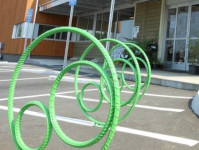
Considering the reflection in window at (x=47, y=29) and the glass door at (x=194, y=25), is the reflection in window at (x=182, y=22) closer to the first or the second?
the glass door at (x=194, y=25)

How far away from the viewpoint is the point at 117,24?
61.6ft

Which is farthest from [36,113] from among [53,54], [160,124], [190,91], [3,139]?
[53,54]

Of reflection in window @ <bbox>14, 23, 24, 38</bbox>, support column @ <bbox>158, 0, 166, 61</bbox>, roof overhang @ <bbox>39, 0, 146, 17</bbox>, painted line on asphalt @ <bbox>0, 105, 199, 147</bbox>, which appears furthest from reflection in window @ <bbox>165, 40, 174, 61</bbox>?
reflection in window @ <bbox>14, 23, 24, 38</bbox>

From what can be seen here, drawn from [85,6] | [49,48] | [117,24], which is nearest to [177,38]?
[117,24]

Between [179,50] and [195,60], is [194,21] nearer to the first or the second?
[179,50]

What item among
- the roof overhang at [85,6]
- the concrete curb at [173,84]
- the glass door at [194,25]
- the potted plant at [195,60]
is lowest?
the concrete curb at [173,84]

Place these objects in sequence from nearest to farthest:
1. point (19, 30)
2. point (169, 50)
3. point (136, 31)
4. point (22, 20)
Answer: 1. point (169, 50)
2. point (136, 31)
3. point (22, 20)
4. point (19, 30)

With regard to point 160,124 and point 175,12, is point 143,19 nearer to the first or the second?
point 175,12

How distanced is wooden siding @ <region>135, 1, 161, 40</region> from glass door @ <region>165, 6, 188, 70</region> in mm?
810

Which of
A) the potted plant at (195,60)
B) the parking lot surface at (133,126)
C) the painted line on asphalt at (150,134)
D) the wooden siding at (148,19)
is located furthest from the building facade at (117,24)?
the painted line on asphalt at (150,134)

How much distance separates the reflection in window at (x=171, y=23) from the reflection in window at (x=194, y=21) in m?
1.40

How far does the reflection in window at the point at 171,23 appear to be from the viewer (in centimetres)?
1447

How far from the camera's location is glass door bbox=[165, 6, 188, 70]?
44.5ft

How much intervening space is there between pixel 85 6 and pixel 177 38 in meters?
8.30
